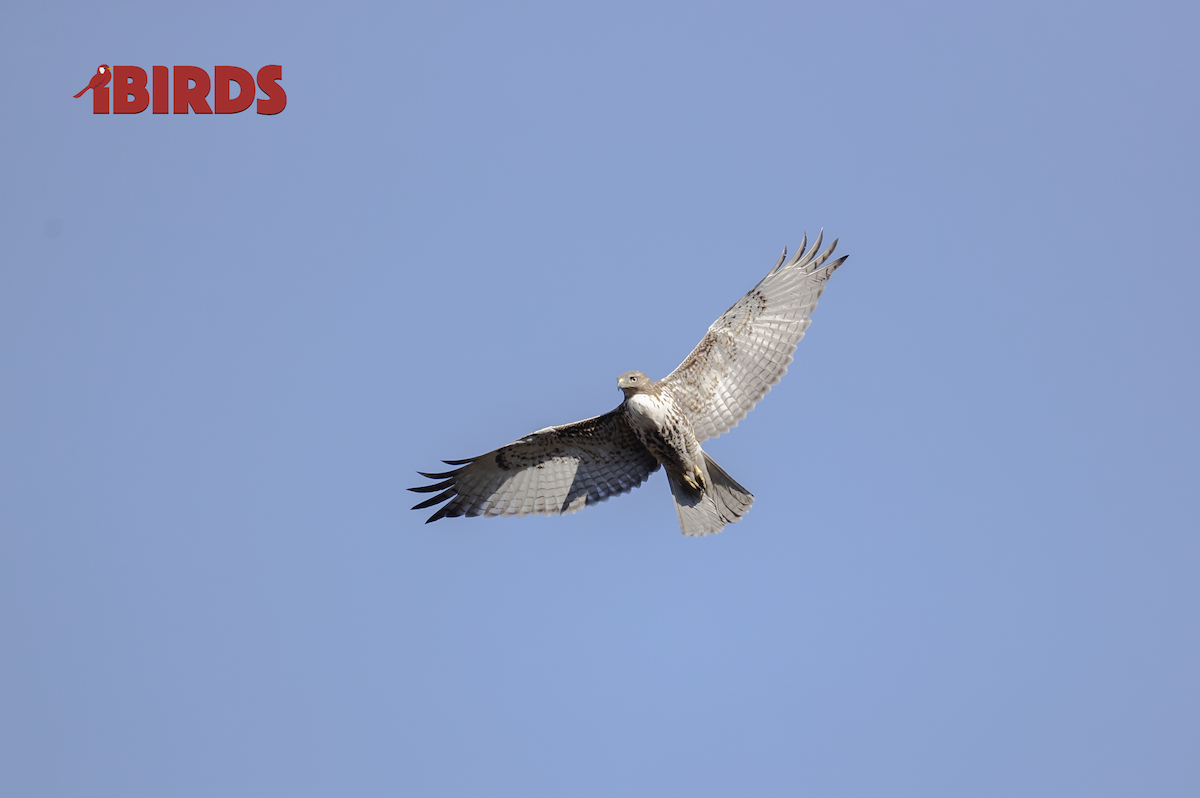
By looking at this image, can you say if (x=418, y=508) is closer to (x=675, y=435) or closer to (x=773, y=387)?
(x=675, y=435)


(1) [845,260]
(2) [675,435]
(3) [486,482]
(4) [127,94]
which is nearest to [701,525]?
(2) [675,435]

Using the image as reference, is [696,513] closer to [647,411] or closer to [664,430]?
[664,430]

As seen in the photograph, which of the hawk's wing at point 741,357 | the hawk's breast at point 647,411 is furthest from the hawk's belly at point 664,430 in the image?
the hawk's wing at point 741,357

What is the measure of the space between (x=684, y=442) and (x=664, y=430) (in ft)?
0.92

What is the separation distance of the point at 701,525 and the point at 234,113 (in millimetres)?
9307

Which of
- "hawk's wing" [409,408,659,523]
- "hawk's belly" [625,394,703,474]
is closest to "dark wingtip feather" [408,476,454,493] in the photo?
"hawk's wing" [409,408,659,523]

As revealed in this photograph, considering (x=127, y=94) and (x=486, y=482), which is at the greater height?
(x=127, y=94)

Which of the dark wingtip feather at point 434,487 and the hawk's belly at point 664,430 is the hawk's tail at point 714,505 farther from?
the dark wingtip feather at point 434,487

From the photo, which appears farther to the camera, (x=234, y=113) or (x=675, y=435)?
(x=234, y=113)

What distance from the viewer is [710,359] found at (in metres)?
14.8

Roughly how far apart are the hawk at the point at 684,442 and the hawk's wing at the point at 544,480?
0.04 ft

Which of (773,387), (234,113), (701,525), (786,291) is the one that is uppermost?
(234,113)

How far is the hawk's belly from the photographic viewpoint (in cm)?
A: 1424

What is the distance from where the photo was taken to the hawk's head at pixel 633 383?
1416 cm
